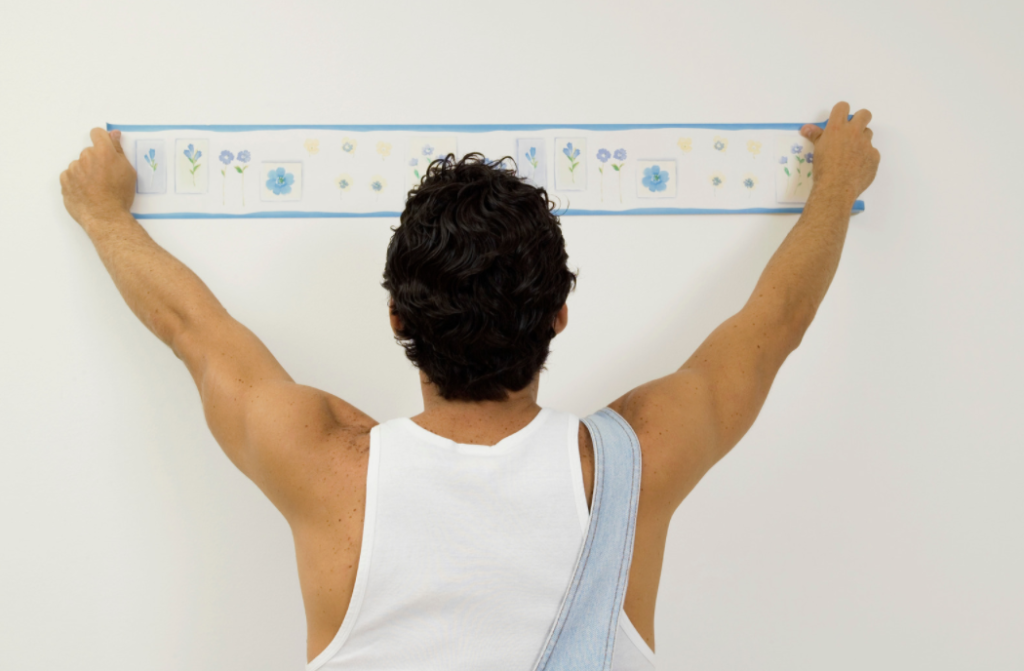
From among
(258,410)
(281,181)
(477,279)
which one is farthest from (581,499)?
(281,181)

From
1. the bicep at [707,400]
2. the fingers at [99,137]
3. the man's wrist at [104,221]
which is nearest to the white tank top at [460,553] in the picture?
the bicep at [707,400]

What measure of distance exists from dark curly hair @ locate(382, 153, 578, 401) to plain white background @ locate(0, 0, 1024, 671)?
15.9 inches

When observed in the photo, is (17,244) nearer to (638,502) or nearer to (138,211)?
(138,211)

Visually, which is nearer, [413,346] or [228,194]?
[413,346]

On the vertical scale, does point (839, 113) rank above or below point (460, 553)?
above

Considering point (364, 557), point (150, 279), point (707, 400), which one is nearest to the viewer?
point (364, 557)

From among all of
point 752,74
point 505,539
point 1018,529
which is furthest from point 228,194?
point 1018,529

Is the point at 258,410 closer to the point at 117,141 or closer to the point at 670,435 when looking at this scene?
the point at 670,435

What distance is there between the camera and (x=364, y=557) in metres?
0.71

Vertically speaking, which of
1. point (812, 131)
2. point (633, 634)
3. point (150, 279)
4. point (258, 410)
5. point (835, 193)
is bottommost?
point (633, 634)

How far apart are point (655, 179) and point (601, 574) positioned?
71 cm

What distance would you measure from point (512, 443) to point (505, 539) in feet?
0.33

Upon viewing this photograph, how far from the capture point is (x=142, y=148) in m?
1.15

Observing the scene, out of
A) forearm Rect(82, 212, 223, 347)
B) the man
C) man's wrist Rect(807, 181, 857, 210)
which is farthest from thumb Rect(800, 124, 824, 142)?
forearm Rect(82, 212, 223, 347)
